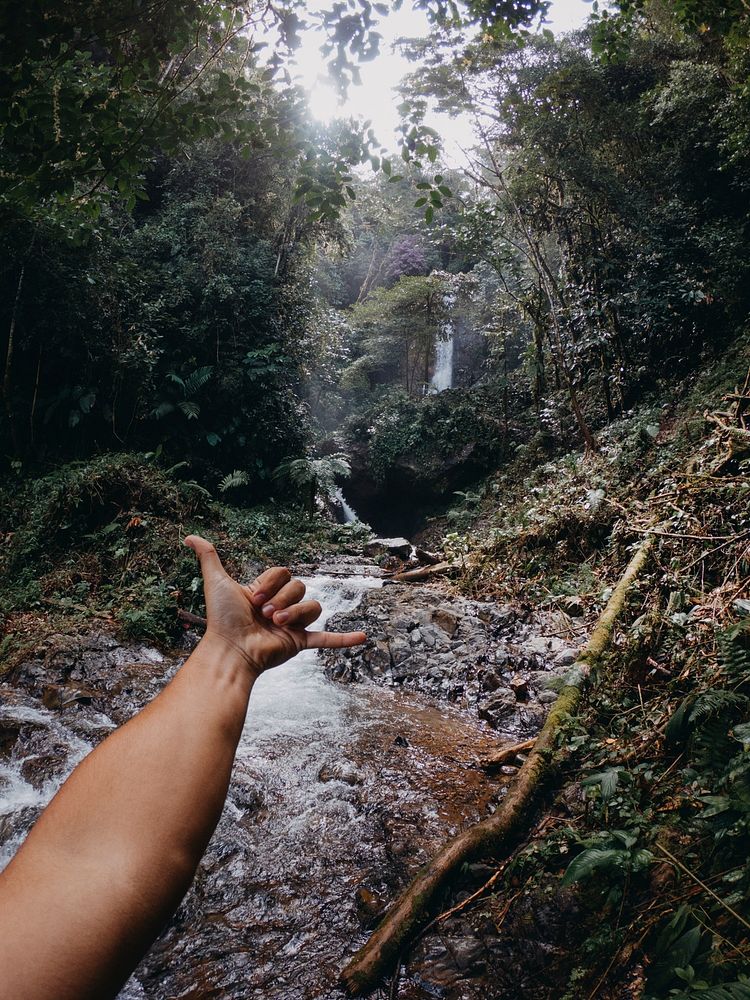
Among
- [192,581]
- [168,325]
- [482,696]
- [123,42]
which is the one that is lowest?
[482,696]

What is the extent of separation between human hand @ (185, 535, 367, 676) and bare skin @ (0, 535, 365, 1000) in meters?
0.03

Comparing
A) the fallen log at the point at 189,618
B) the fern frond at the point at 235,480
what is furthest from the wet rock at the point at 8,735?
the fern frond at the point at 235,480

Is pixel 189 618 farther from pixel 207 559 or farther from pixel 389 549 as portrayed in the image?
pixel 389 549

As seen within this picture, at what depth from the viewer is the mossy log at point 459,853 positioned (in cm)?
200

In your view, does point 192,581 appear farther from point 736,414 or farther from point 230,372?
point 230,372

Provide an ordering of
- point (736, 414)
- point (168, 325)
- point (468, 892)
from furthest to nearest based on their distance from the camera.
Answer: point (168, 325) < point (736, 414) < point (468, 892)

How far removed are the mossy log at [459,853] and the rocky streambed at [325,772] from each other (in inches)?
3.9

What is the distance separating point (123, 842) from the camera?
0.96 m

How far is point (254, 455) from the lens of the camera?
1402 centimetres

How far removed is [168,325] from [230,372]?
1.79 m

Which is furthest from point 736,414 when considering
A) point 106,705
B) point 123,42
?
point 106,705

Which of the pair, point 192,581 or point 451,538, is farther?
point 451,538

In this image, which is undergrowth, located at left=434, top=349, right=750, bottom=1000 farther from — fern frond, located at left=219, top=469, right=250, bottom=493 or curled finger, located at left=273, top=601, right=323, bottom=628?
fern frond, located at left=219, top=469, right=250, bottom=493

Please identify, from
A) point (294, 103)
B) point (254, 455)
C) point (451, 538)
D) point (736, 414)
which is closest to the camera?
point (294, 103)
